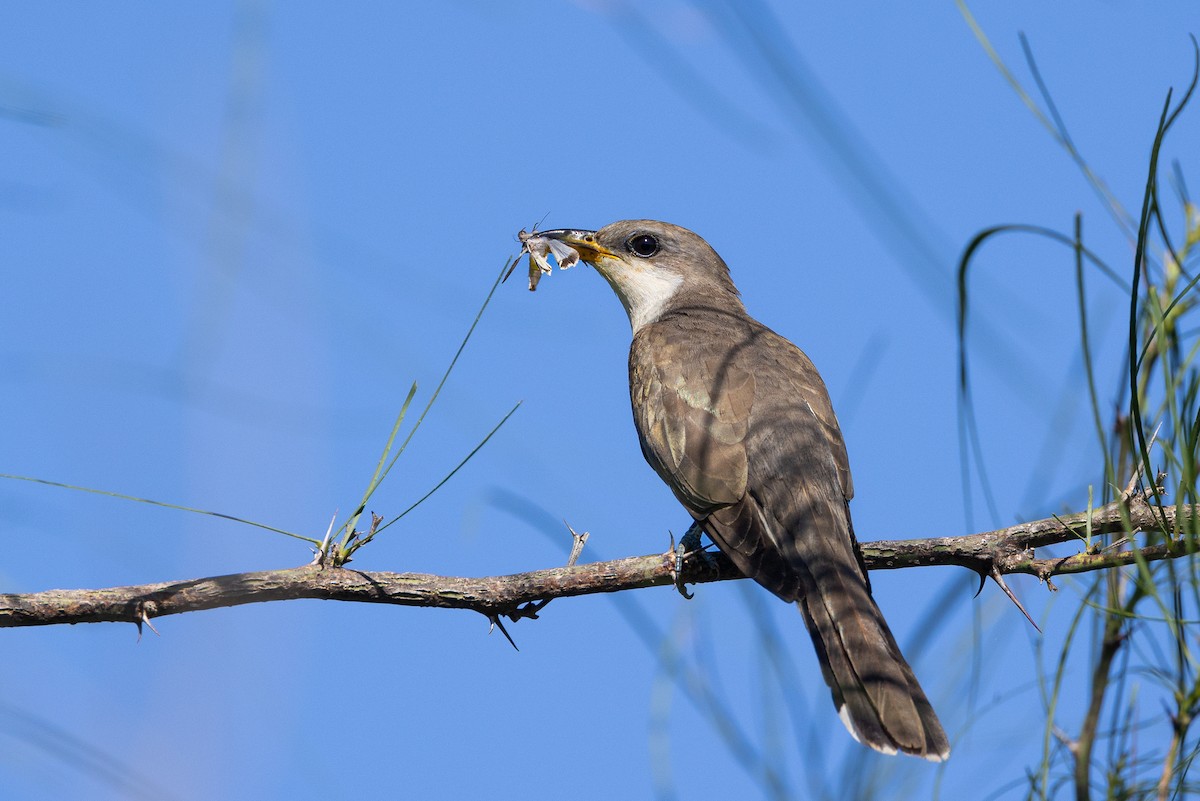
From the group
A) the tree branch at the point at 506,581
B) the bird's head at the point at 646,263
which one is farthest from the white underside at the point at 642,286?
the tree branch at the point at 506,581

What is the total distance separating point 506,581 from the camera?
3.92 m

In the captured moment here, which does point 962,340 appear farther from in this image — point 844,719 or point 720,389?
point 720,389

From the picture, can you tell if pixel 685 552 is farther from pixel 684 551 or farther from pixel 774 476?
pixel 774 476

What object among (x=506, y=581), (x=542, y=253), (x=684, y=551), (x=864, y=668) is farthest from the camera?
(x=542, y=253)

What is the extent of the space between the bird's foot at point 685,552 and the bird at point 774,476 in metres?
0.10

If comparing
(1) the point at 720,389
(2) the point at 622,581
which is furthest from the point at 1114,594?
(1) the point at 720,389

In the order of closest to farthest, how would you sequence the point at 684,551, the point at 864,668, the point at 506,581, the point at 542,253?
the point at 506,581, the point at 864,668, the point at 684,551, the point at 542,253

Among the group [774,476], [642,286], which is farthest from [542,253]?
[774,476]

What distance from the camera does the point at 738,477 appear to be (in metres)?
5.18

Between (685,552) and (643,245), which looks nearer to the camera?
(685,552)

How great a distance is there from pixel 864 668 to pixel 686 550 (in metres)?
1.04

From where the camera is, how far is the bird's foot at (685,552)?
176 inches

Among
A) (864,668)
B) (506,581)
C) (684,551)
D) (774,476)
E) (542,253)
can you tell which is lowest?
(506,581)

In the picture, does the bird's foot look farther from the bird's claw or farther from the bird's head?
the bird's head
